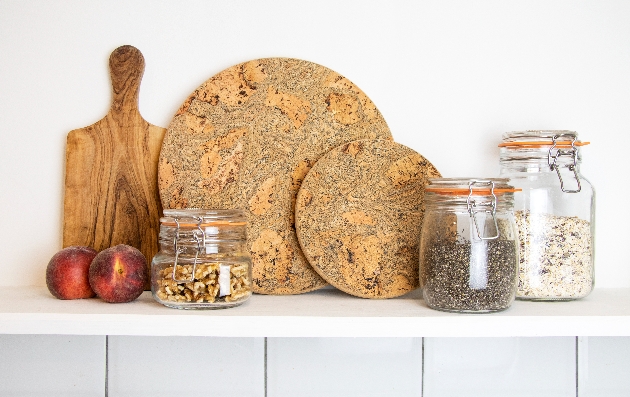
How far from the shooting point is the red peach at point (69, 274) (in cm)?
80

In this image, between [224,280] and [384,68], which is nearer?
[224,280]

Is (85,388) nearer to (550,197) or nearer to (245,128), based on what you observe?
(245,128)

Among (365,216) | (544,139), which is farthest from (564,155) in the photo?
(365,216)

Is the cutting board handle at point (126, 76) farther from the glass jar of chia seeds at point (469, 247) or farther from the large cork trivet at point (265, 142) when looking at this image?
the glass jar of chia seeds at point (469, 247)

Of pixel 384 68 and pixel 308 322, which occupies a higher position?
pixel 384 68

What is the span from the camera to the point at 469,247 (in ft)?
2.36

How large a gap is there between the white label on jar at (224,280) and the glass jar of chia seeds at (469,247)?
0.89 feet

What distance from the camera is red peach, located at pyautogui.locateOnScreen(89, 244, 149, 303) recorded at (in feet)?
2.52

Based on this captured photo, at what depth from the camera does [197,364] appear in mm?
928

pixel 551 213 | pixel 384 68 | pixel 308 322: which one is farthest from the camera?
pixel 384 68

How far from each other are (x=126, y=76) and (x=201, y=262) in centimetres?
38

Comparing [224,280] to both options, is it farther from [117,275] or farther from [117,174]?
[117,174]

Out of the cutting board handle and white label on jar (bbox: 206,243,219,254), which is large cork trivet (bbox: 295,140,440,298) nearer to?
white label on jar (bbox: 206,243,219,254)

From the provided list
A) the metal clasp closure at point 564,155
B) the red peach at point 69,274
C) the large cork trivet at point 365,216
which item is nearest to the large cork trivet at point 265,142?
the large cork trivet at point 365,216
